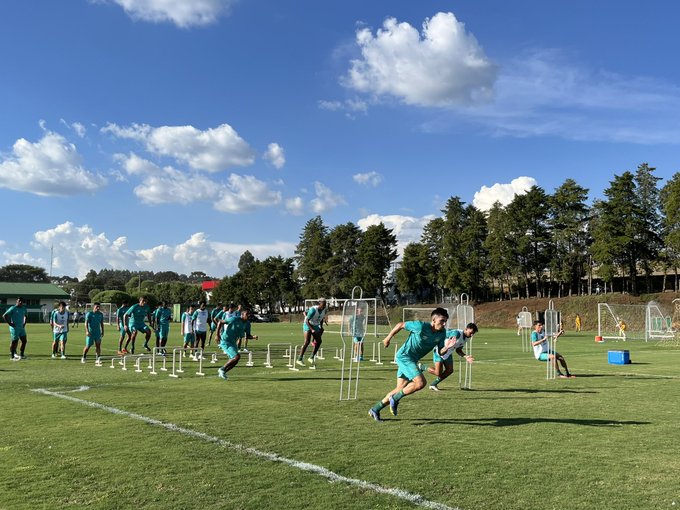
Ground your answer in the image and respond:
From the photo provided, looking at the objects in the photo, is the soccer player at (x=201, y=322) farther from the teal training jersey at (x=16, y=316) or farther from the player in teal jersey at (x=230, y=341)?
the teal training jersey at (x=16, y=316)

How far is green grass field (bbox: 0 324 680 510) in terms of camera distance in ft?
18.2

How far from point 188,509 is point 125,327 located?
19.2 meters

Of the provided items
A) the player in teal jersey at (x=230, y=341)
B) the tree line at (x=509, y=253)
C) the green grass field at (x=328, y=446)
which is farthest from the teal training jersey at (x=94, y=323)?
the tree line at (x=509, y=253)

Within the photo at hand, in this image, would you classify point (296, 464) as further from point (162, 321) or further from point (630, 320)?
point (630, 320)

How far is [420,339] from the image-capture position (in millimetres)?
9359

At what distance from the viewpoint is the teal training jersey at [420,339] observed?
30.6 ft

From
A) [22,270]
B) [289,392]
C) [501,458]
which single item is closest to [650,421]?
[501,458]

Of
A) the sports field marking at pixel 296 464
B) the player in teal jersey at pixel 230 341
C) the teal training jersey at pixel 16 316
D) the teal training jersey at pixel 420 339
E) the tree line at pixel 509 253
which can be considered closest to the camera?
the sports field marking at pixel 296 464

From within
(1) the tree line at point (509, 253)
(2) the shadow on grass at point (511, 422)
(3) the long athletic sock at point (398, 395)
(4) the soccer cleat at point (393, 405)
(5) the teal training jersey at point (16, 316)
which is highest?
(1) the tree line at point (509, 253)

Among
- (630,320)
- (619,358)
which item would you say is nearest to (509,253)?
(630,320)

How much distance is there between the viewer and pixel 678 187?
5684 cm

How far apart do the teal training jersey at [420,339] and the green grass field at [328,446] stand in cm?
115

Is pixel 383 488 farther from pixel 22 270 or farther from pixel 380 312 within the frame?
pixel 22 270

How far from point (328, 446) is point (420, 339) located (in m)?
2.63
